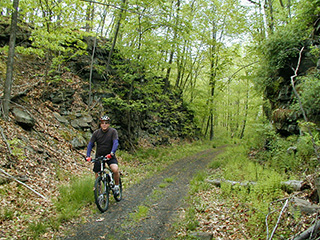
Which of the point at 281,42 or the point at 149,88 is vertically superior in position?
the point at 281,42

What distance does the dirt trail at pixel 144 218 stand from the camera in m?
4.47

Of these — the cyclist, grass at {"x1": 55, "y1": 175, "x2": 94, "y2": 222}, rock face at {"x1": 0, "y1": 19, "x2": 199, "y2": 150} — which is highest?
rock face at {"x1": 0, "y1": 19, "x2": 199, "y2": 150}

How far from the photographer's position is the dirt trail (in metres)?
4.47

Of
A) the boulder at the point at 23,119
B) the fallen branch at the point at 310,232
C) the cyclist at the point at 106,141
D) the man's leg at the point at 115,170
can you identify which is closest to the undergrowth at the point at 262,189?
the fallen branch at the point at 310,232

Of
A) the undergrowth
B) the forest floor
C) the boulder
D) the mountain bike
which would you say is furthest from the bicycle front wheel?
the boulder

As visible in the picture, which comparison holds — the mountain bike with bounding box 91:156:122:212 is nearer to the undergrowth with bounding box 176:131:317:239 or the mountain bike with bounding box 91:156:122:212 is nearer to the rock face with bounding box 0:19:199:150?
the undergrowth with bounding box 176:131:317:239

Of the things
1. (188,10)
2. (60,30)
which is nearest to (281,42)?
(60,30)

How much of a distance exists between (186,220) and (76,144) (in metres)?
6.76

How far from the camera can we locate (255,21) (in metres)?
13.5

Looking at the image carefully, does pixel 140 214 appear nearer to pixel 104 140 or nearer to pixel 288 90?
pixel 104 140

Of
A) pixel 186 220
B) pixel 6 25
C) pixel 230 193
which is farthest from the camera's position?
pixel 6 25

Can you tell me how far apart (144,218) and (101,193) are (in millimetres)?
1354

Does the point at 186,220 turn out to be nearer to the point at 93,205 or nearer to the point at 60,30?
the point at 93,205

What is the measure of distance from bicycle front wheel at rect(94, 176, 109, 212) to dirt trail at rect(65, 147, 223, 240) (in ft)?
0.65
